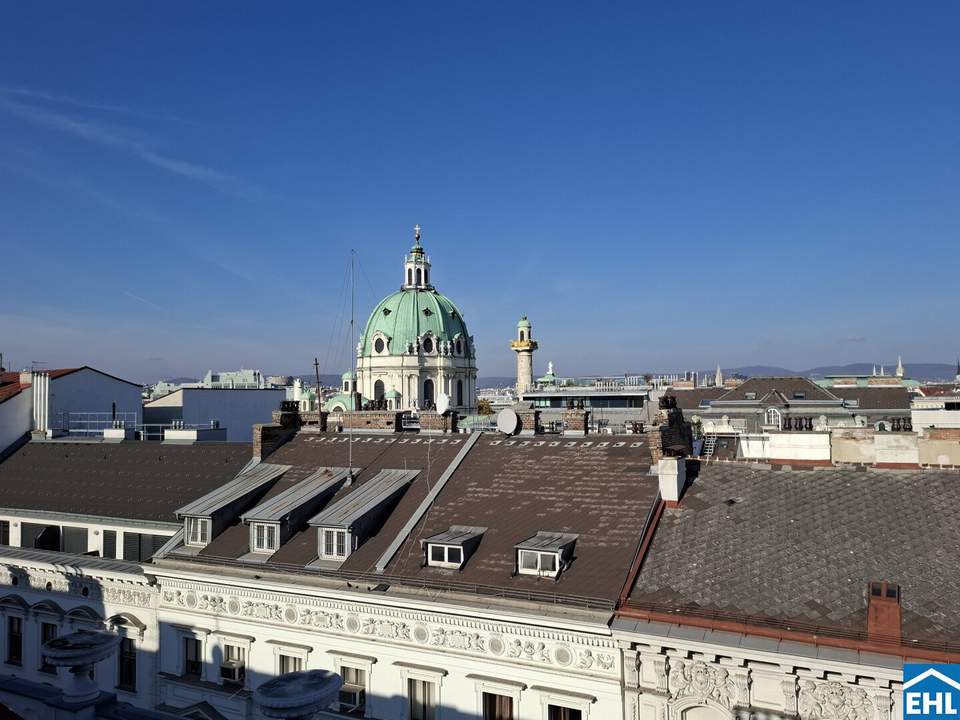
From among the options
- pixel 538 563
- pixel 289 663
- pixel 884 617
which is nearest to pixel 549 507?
pixel 538 563

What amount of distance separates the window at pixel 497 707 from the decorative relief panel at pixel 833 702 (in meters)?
7.15

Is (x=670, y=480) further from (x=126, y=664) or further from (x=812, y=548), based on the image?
(x=126, y=664)

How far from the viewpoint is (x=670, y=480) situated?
22922 millimetres

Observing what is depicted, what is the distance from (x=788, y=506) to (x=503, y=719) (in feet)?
32.2

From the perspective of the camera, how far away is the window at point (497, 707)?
2011 centimetres

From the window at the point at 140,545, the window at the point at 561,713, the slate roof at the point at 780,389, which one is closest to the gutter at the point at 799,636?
the window at the point at 561,713

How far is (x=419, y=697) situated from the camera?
21297 mm

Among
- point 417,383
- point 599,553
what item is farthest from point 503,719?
point 417,383

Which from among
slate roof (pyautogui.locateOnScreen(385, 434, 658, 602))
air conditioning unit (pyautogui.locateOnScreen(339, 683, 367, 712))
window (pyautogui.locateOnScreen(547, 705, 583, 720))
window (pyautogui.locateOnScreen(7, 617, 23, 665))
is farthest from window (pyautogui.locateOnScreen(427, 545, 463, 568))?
window (pyautogui.locateOnScreen(7, 617, 23, 665))

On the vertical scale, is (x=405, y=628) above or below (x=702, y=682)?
above

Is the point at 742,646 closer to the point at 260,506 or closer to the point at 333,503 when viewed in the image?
the point at 333,503

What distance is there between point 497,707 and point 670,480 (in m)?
8.00

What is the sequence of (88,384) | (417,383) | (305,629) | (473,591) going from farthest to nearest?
1. (417,383)
2. (88,384)
3. (305,629)
4. (473,591)

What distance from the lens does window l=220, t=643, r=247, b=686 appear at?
24016 millimetres
